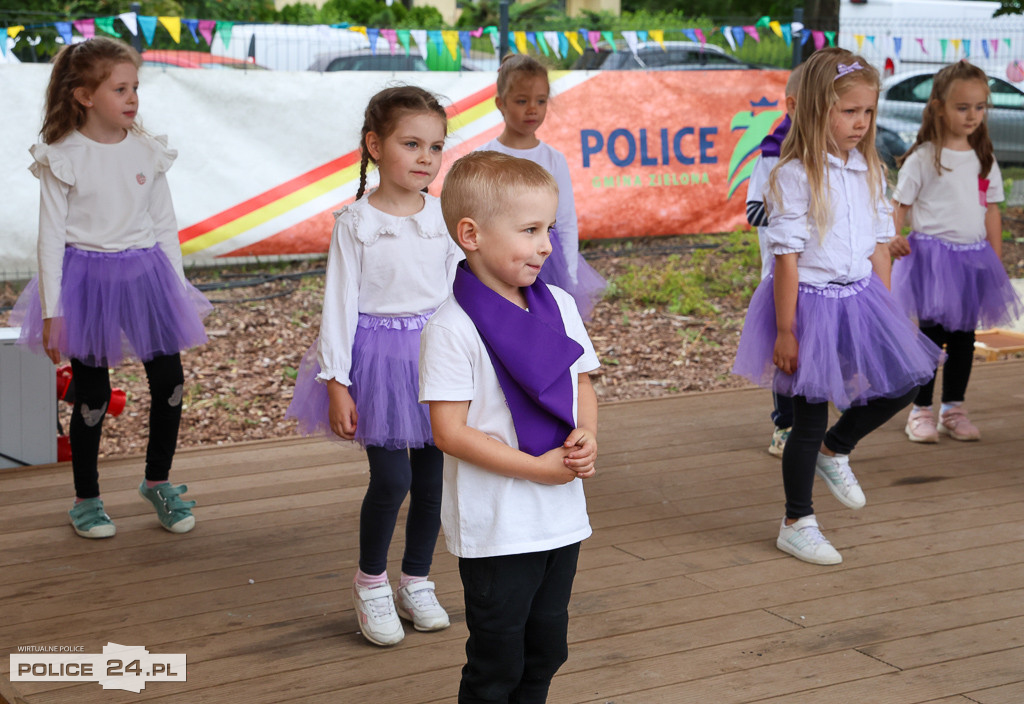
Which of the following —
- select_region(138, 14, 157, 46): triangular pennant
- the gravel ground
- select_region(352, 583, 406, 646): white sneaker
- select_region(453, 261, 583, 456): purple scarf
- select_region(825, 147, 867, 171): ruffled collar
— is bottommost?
the gravel ground

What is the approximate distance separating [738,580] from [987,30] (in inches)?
425

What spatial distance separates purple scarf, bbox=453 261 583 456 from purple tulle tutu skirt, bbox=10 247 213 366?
182 cm

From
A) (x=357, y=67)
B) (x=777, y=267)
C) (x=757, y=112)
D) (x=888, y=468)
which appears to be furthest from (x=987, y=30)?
(x=777, y=267)

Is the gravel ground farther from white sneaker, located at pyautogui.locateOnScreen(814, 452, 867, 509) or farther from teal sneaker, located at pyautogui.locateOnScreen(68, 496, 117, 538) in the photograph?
white sneaker, located at pyautogui.locateOnScreen(814, 452, 867, 509)

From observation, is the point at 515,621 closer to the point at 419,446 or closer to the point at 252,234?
the point at 419,446

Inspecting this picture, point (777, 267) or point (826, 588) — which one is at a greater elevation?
point (777, 267)

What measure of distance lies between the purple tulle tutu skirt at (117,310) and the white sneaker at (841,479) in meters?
2.13

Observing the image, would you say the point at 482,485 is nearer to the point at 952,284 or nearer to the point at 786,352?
the point at 786,352

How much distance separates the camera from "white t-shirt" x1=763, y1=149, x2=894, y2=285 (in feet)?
10.5

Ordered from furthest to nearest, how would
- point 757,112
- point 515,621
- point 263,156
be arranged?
point 757,112 < point 263,156 < point 515,621

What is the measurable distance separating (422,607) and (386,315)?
787 millimetres

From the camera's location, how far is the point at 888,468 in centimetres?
423

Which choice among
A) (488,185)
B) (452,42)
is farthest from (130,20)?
(488,185)

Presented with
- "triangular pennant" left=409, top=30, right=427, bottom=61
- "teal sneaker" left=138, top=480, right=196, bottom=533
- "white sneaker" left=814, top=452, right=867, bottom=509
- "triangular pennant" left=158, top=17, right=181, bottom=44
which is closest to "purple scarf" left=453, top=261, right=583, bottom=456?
"white sneaker" left=814, top=452, right=867, bottom=509
